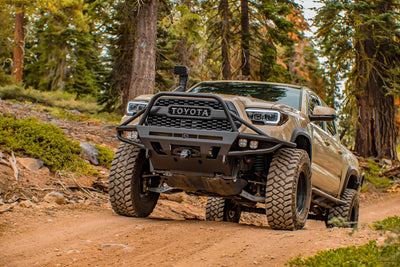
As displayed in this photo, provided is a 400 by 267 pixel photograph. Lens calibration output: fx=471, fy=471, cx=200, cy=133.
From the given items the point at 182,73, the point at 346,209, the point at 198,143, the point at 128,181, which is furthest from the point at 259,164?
the point at 346,209

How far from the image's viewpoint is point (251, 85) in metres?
7.30

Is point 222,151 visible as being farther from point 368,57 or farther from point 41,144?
point 368,57

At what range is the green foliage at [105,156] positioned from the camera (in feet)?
32.0

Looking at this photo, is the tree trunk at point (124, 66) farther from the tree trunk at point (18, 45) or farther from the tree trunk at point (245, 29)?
the tree trunk at point (18, 45)

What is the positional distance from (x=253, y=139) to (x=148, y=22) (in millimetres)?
7839

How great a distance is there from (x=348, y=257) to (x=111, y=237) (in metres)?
2.43

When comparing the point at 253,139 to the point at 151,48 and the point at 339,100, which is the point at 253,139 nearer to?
the point at 151,48

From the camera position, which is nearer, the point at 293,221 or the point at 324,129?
the point at 293,221

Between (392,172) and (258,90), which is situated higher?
(258,90)

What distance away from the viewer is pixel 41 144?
27.9ft

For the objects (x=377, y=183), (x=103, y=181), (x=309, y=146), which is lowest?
(x=377, y=183)

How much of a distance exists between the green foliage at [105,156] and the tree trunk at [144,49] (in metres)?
2.44

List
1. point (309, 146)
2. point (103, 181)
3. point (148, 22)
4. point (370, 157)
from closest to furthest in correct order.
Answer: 1. point (309, 146)
2. point (103, 181)
3. point (148, 22)
4. point (370, 157)

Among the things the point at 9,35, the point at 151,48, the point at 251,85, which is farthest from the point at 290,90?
the point at 9,35
